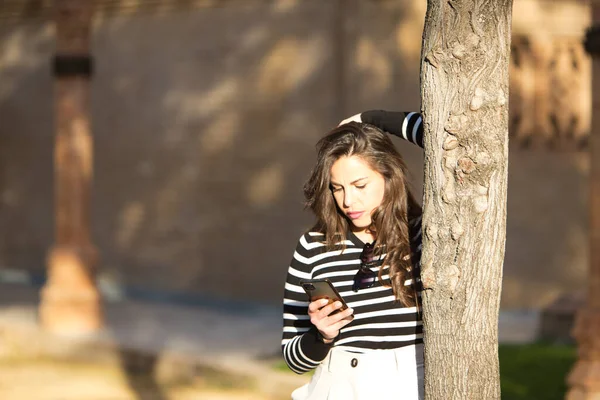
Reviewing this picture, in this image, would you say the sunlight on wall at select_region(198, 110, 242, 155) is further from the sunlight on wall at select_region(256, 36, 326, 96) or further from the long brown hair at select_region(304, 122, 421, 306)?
the long brown hair at select_region(304, 122, 421, 306)

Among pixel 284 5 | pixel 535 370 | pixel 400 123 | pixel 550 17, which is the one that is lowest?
pixel 535 370

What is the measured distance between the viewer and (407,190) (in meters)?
3.60

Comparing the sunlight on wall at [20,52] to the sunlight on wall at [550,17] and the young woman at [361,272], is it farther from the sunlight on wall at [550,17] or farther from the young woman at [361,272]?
the young woman at [361,272]

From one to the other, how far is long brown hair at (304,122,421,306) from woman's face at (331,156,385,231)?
0.02m

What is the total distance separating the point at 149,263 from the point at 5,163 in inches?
117

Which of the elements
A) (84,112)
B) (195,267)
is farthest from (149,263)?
(84,112)

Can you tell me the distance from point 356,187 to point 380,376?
0.58 m

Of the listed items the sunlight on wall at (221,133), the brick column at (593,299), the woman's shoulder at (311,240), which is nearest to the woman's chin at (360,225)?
the woman's shoulder at (311,240)

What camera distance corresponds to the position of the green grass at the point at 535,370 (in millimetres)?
7898

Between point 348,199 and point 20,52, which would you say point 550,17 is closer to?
point 20,52

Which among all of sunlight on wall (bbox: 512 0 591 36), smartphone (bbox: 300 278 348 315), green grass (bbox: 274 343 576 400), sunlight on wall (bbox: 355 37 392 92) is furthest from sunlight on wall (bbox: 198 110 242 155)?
smartphone (bbox: 300 278 348 315)

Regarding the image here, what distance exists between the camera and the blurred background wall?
1155 cm

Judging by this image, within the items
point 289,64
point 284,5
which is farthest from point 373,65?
point 284,5

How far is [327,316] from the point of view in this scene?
3.32 meters
